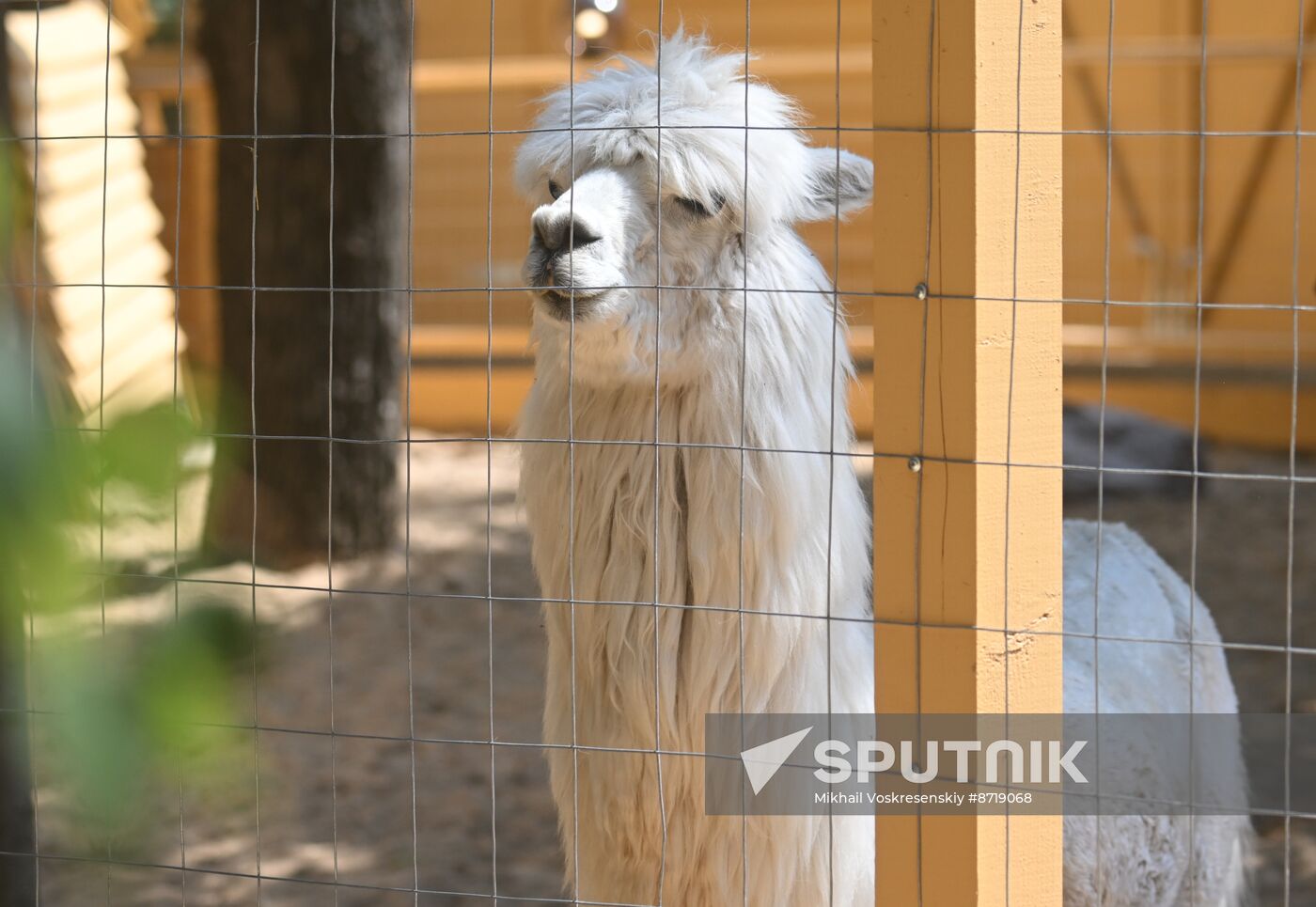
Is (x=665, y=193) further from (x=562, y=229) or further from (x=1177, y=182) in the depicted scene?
(x=1177, y=182)

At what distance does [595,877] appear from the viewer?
2391 millimetres

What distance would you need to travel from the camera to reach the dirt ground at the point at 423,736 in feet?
12.4

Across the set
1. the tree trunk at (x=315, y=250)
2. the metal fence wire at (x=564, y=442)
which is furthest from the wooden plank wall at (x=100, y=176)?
the tree trunk at (x=315, y=250)

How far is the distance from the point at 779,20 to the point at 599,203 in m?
9.27

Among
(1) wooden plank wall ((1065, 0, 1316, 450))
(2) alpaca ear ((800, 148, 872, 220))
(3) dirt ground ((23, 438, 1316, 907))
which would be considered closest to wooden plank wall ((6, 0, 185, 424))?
(3) dirt ground ((23, 438, 1316, 907))

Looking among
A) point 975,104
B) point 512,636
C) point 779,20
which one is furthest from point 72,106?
point 975,104

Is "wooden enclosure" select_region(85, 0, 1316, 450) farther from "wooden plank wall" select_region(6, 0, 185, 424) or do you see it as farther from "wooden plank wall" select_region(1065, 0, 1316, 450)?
"wooden plank wall" select_region(6, 0, 185, 424)

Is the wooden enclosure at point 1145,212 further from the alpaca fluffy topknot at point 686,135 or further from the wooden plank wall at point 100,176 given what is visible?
the alpaca fluffy topknot at point 686,135

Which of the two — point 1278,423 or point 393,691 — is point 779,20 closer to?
point 1278,423

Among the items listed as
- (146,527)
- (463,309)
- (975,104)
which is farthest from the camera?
(463,309)

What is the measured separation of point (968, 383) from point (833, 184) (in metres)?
1.02

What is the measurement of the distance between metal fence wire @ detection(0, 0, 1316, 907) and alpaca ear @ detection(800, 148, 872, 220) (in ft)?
0.55

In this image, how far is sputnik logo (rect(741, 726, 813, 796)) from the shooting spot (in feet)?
7.47

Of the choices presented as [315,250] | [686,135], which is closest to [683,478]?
[686,135]
